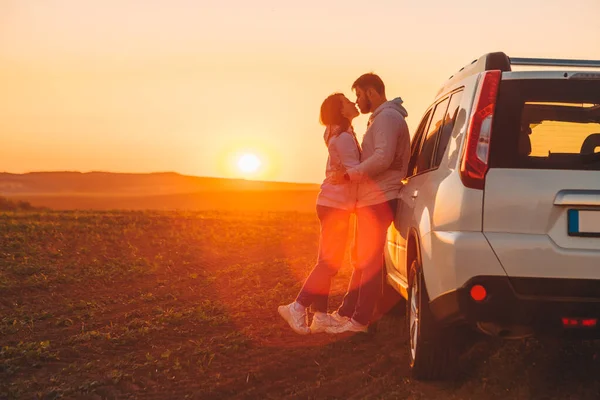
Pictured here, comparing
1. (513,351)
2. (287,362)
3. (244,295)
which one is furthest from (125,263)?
(513,351)

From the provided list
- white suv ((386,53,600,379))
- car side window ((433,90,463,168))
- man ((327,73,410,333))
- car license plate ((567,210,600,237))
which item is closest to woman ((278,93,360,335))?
man ((327,73,410,333))

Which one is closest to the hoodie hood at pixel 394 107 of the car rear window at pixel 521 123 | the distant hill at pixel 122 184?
the car rear window at pixel 521 123

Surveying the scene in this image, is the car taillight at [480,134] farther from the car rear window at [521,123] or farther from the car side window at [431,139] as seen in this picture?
the car side window at [431,139]

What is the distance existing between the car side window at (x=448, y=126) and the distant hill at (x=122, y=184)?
65685 millimetres

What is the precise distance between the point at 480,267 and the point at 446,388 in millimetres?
1307

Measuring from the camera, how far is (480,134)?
4758 millimetres

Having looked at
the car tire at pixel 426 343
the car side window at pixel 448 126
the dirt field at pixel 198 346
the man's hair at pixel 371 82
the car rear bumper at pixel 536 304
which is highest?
the man's hair at pixel 371 82

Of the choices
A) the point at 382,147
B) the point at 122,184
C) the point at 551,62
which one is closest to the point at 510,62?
the point at 551,62

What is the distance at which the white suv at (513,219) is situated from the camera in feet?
14.8

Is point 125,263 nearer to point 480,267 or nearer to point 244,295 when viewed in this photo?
point 244,295

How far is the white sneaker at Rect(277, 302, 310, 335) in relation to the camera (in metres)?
7.71

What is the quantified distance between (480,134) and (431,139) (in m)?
1.69

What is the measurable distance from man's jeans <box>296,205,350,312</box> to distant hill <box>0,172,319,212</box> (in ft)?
148

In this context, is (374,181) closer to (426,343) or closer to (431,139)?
(431,139)
